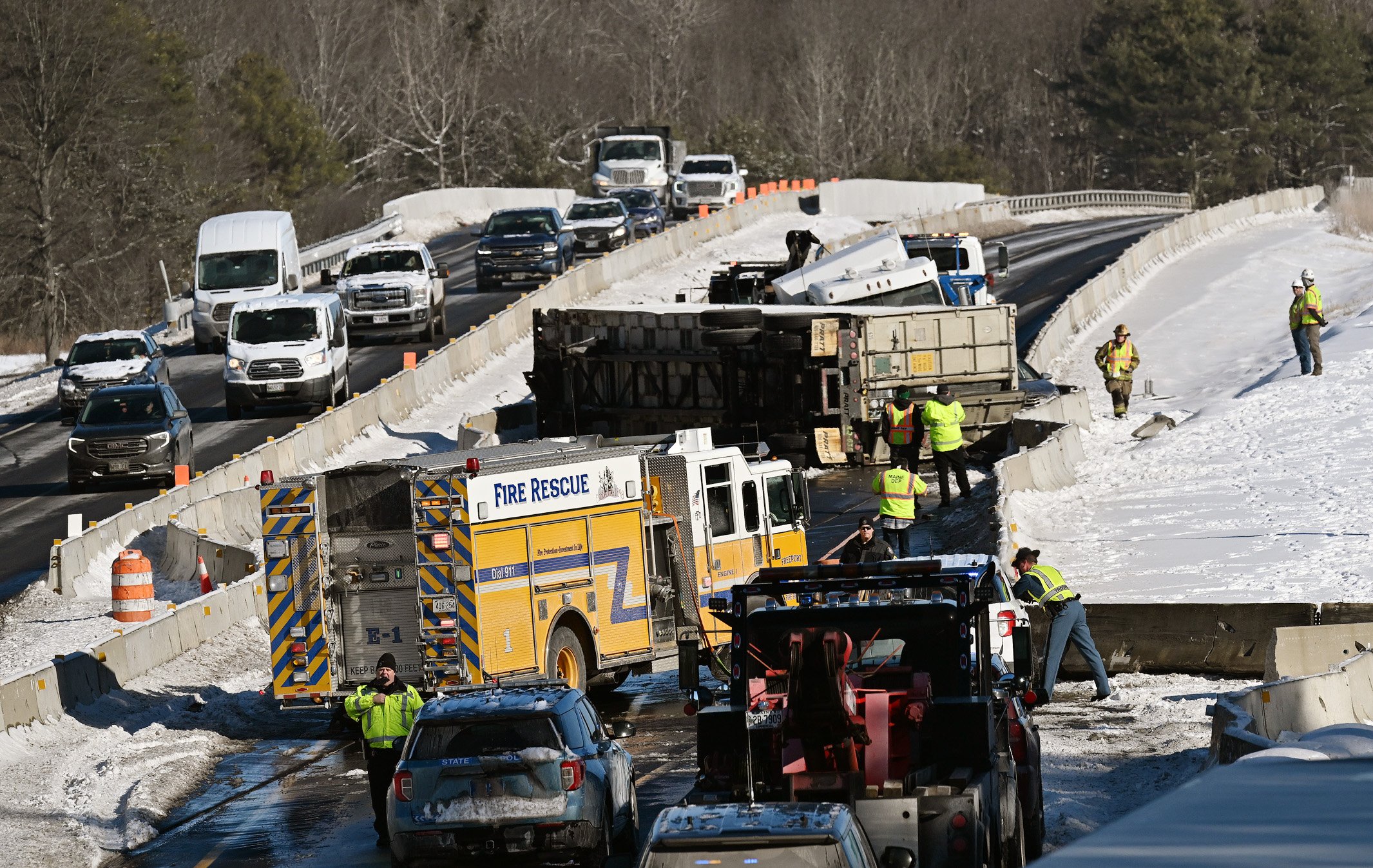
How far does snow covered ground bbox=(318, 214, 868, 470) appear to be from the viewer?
119 ft

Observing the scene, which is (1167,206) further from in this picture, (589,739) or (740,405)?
(589,739)

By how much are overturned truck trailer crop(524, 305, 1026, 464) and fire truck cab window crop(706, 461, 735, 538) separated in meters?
9.69

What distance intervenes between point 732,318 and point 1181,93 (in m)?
81.6

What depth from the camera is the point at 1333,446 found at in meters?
30.1

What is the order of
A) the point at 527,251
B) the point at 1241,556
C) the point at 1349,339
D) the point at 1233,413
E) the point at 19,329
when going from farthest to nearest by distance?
the point at 19,329
the point at 527,251
the point at 1349,339
the point at 1233,413
the point at 1241,556

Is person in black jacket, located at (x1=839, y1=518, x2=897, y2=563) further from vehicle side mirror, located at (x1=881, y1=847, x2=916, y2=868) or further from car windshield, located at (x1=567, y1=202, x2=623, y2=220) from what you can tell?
car windshield, located at (x1=567, y1=202, x2=623, y2=220)

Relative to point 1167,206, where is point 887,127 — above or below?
above

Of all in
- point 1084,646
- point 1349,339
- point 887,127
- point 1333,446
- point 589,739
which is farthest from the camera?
point 887,127

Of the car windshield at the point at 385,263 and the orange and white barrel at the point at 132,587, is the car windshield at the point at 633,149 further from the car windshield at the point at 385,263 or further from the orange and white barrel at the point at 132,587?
the orange and white barrel at the point at 132,587

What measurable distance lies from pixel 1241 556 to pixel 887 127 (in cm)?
10612

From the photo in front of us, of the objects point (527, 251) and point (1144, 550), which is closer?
point (1144, 550)

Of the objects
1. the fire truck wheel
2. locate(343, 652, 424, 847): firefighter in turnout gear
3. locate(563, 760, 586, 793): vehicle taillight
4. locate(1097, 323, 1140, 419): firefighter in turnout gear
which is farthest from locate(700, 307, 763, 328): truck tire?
locate(563, 760, 586, 793): vehicle taillight

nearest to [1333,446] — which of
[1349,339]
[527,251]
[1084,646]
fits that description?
[1349,339]

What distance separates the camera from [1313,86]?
110625mm
